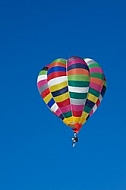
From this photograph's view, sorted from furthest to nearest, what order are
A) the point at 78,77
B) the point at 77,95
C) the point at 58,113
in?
the point at 58,113 < the point at 78,77 < the point at 77,95

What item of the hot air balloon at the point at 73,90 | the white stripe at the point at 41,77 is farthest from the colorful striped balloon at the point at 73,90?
the white stripe at the point at 41,77

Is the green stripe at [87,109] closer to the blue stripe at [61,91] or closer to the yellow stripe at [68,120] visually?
the yellow stripe at [68,120]

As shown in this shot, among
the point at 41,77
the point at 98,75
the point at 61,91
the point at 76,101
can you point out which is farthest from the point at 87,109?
the point at 41,77

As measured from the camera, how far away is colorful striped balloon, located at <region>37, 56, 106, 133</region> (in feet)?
201

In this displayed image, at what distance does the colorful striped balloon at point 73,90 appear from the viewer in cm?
6138

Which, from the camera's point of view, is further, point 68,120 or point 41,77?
point 41,77

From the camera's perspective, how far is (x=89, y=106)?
202 feet

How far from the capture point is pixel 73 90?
6134 cm

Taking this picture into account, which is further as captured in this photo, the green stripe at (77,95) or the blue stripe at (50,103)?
the blue stripe at (50,103)

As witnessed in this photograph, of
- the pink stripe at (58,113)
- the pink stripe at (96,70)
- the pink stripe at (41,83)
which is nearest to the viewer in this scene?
the pink stripe at (58,113)

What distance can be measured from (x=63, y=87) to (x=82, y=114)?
2032 millimetres

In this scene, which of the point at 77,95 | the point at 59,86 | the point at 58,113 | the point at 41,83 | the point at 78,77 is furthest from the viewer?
the point at 41,83

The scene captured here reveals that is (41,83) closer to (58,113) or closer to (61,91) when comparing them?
(61,91)

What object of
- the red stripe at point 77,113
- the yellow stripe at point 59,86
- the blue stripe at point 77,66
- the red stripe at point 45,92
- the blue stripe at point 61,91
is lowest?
the red stripe at point 77,113
